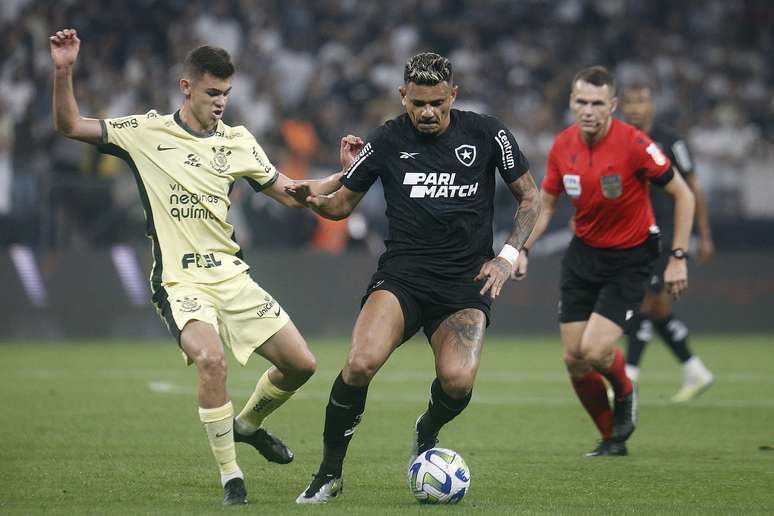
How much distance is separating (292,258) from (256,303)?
9.97 m

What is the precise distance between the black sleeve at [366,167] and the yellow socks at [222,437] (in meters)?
1.36

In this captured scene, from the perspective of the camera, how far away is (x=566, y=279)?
8.91 meters

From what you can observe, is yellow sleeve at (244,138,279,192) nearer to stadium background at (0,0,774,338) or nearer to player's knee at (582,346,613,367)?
player's knee at (582,346,613,367)

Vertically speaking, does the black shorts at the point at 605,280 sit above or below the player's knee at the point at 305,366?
above

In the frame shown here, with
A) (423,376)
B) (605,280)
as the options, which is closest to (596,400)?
(605,280)

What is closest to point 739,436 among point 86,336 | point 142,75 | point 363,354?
point 363,354

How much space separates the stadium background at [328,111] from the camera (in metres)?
16.3

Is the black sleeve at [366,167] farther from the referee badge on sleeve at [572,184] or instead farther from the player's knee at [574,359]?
the player's knee at [574,359]

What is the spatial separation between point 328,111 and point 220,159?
11.8 m

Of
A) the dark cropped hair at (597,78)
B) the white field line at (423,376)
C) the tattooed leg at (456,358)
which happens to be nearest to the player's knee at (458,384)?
the tattooed leg at (456,358)

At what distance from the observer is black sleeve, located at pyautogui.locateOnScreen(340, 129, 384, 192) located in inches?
269

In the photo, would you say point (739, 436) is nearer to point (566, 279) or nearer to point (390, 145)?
point (566, 279)

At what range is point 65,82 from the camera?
6445 mm

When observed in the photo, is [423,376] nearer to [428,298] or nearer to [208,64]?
[428,298]
